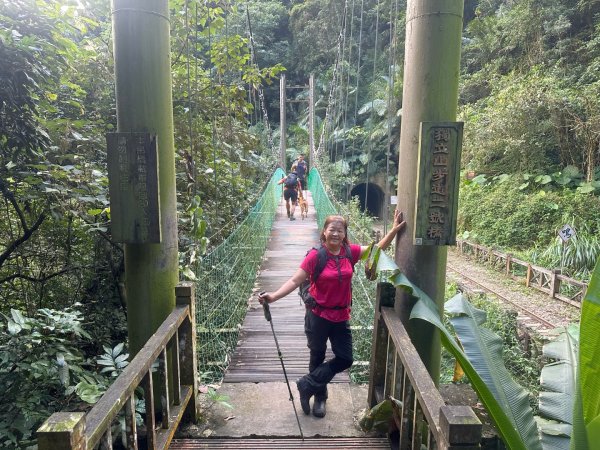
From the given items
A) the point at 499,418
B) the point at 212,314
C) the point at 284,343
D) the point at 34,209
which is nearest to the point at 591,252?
the point at 284,343

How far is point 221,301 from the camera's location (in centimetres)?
273

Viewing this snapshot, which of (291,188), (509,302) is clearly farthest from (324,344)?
(291,188)

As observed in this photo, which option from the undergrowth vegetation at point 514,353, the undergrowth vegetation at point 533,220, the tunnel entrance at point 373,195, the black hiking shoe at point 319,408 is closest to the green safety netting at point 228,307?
the black hiking shoe at point 319,408

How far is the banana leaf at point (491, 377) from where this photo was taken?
104 cm

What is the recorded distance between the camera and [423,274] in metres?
1.51

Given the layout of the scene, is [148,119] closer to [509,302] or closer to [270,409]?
[270,409]

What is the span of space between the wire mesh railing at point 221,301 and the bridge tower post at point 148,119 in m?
0.59

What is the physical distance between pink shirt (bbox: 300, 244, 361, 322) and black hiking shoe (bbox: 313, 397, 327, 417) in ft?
1.20

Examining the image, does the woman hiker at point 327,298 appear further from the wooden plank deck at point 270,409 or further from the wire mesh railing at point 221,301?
the wire mesh railing at point 221,301

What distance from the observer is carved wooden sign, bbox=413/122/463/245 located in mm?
1388

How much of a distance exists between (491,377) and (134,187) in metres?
1.21

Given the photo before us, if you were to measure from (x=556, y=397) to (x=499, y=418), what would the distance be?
0.27 metres

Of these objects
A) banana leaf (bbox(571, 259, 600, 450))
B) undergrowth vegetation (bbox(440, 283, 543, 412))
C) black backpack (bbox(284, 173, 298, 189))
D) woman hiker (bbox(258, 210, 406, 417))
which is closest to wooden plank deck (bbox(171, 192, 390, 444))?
woman hiker (bbox(258, 210, 406, 417))

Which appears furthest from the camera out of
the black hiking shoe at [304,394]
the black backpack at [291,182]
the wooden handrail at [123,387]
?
the black backpack at [291,182]
